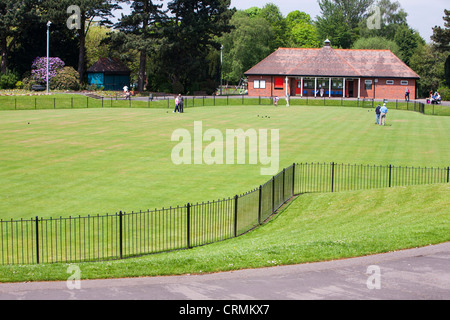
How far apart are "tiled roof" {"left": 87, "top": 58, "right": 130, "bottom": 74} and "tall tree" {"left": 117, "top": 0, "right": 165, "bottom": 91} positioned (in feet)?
12.8

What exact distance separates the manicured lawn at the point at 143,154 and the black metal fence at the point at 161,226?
103 cm

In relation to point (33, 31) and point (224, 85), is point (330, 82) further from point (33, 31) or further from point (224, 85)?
point (224, 85)

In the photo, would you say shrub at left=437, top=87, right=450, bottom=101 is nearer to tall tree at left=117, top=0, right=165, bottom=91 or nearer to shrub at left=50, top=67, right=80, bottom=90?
tall tree at left=117, top=0, right=165, bottom=91

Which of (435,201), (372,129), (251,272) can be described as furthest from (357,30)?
(251,272)

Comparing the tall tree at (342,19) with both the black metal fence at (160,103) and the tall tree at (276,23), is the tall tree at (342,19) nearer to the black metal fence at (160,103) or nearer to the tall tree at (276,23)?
the tall tree at (276,23)

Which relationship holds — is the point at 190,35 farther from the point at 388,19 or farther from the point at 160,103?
the point at 388,19

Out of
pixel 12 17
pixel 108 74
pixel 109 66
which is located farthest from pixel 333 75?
pixel 12 17

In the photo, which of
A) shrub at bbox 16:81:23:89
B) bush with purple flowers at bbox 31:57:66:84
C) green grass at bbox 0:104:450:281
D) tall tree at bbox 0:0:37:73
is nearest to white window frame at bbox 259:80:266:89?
bush with purple flowers at bbox 31:57:66:84

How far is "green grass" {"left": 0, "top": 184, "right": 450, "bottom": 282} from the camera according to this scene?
12.0 metres

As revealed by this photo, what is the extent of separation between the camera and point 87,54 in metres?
101

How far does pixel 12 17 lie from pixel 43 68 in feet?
26.6

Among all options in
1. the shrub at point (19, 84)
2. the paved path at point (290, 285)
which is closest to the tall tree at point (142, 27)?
the shrub at point (19, 84)

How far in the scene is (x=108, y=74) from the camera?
86938 millimetres
